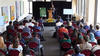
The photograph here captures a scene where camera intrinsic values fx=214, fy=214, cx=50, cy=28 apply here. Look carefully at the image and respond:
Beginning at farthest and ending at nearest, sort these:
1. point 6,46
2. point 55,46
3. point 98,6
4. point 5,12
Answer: point 98,6
point 5,12
point 55,46
point 6,46

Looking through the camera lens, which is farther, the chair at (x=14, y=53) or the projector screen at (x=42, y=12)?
the projector screen at (x=42, y=12)

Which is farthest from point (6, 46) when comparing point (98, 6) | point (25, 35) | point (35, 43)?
point (98, 6)

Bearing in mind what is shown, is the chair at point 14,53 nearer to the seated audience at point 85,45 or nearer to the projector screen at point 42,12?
the seated audience at point 85,45

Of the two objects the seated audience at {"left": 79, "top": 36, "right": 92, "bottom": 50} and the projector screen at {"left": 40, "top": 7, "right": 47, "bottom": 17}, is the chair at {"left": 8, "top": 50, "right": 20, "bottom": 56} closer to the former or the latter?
the seated audience at {"left": 79, "top": 36, "right": 92, "bottom": 50}

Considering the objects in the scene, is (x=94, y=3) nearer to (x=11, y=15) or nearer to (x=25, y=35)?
(x=11, y=15)

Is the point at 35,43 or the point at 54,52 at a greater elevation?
the point at 35,43

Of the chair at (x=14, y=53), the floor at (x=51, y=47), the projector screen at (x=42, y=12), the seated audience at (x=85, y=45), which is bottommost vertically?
the floor at (x=51, y=47)

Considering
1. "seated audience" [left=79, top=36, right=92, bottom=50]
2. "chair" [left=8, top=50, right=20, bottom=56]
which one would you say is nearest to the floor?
"seated audience" [left=79, top=36, right=92, bottom=50]

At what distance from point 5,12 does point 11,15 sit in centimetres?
189

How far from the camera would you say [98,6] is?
15.1m

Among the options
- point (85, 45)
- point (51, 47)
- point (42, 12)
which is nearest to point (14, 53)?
point (85, 45)

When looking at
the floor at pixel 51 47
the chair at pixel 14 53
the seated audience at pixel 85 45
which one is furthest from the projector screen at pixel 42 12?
the chair at pixel 14 53

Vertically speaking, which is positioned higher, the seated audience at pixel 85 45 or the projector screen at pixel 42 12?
the projector screen at pixel 42 12

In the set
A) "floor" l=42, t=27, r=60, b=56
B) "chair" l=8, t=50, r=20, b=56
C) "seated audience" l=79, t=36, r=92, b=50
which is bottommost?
"floor" l=42, t=27, r=60, b=56
